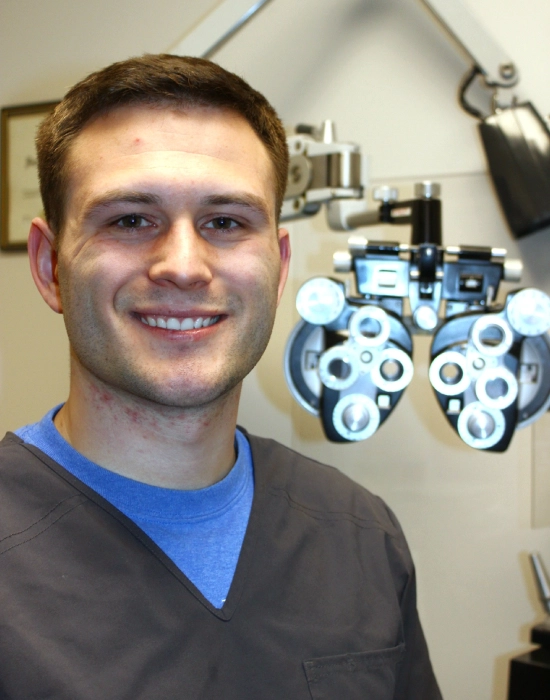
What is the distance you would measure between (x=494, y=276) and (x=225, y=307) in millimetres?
355

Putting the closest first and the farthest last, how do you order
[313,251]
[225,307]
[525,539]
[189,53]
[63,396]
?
1. [225,307]
2. [189,53]
3. [525,539]
4. [313,251]
5. [63,396]

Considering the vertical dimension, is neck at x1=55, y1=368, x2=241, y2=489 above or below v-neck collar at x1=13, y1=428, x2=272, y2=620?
above

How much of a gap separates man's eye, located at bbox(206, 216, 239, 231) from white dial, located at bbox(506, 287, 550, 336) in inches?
13.6

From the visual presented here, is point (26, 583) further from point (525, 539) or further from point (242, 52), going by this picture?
point (242, 52)

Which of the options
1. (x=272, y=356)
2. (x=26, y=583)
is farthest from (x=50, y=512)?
(x=272, y=356)

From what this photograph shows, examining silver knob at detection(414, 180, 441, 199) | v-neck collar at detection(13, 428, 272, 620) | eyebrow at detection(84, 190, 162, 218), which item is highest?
silver knob at detection(414, 180, 441, 199)

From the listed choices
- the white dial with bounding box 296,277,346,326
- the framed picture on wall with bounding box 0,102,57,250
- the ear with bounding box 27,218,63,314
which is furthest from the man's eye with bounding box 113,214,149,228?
the framed picture on wall with bounding box 0,102,57,250

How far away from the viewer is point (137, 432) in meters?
0.84

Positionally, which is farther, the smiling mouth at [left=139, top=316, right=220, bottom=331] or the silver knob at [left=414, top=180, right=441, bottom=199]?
the silver knob at [left=414, top=180, right=441, bottom=199]

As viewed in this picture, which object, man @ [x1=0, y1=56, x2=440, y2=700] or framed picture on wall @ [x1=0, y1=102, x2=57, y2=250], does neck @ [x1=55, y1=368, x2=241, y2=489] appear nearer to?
man @ [x1=0, y1=56, x2=440, y2=700]

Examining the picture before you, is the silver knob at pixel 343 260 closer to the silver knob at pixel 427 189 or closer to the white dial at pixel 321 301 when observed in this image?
the white dial at pixel 321 301

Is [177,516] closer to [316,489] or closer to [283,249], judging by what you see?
[316,489]

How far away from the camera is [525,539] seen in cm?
134

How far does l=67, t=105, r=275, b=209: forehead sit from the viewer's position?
80 centimetres
